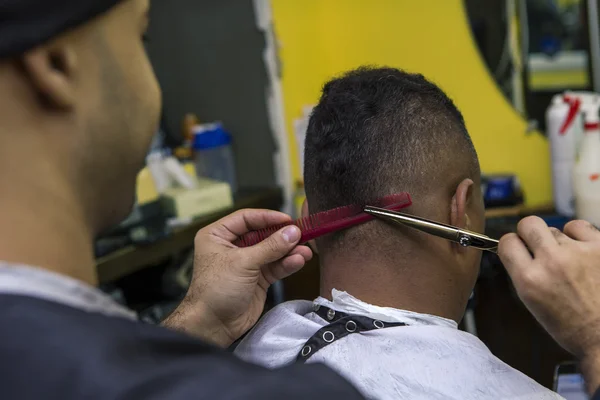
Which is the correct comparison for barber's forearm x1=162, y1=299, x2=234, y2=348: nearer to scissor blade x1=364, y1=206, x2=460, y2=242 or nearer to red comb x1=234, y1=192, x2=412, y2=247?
red comb x1=234, y1=192, x2=412, y2=247

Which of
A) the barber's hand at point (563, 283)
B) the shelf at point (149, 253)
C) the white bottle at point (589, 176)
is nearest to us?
the barber's hand at point (563, 283)

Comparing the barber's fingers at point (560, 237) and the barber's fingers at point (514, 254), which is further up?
the barber's fingers at point (560, 237)

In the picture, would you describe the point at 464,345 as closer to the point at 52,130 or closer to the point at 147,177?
the point at 52,130

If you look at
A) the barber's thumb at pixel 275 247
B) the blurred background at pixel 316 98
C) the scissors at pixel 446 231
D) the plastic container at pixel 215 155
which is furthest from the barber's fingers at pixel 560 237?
the plastic container at pixel 215 155

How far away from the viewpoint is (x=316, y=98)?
250 cm

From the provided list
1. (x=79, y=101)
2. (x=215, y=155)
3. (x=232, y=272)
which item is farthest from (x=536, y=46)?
(x=79, y=101)

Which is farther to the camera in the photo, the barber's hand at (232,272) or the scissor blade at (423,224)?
the barber's hand at (232,272)

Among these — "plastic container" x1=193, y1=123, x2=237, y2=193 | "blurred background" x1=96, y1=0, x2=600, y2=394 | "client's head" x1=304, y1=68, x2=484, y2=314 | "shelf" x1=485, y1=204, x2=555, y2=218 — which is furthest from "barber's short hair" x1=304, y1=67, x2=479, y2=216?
"plastic container" x1=193, y1=123, x2=237, y2=193

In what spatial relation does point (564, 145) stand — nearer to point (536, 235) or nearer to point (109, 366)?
point (536, 235)

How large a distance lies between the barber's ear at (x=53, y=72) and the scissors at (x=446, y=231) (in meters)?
0.67

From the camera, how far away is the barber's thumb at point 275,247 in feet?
4.00

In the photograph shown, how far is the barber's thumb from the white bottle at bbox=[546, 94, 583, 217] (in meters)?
1.48

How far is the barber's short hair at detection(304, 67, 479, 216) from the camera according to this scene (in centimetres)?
119

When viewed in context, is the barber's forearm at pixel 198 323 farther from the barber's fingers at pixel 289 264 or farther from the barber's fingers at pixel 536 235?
the barber's fingers at pixel 536 235
